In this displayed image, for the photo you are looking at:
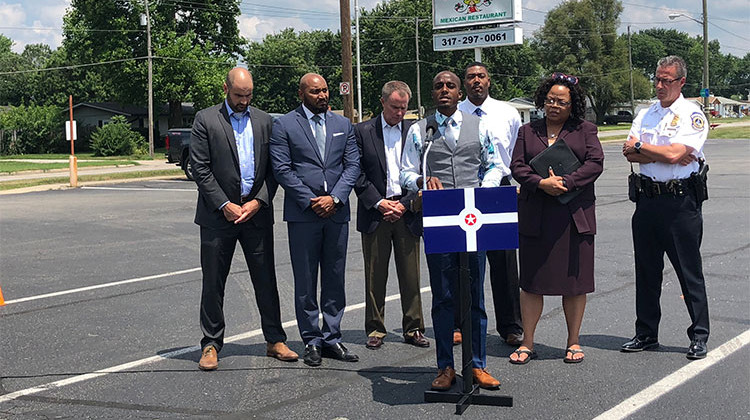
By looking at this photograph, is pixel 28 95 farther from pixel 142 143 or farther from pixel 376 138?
pixel 376 138

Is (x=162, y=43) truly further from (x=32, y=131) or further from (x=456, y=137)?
(x=456, y=137)

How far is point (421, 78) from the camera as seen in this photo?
82.3 m

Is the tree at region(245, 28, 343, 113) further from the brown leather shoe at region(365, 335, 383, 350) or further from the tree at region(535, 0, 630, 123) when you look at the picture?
the brown leather shoe at region(365, 335, 383, 350)

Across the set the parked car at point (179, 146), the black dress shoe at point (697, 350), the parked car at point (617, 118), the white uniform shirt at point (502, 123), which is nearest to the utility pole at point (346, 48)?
the parked car at point (179, 146)

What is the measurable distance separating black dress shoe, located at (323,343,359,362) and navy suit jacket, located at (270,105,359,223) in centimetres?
93

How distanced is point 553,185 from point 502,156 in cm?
82

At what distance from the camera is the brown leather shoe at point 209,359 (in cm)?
573

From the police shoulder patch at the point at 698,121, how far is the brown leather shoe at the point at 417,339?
2.51 metres

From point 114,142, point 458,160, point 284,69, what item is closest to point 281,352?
point 458,160

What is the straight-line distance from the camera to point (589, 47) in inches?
3812

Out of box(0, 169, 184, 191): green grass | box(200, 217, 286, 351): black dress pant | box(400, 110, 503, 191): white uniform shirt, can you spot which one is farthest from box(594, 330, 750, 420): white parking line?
box(0, 169, 184, 191): green grass

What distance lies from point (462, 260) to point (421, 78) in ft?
258

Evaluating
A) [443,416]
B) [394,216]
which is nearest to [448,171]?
[394,216]

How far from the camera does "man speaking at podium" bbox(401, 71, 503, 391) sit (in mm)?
5105
